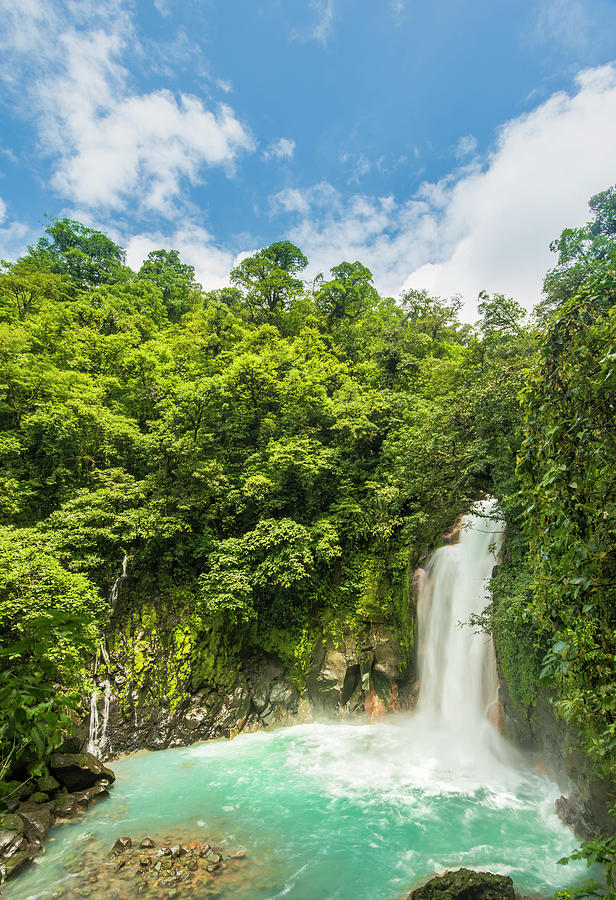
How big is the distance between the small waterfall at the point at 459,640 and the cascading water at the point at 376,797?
0.11 ft

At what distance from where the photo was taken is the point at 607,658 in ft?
9.04

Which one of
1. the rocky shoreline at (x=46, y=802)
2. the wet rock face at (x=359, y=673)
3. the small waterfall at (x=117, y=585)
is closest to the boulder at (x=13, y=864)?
the rocky shoreline at (x=46, y=802)

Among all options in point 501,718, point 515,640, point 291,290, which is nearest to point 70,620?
point 515,640

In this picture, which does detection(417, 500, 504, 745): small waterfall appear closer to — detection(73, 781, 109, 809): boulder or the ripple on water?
the ripple on water

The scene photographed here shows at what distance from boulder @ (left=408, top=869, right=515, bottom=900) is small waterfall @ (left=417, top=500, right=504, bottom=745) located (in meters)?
4.36

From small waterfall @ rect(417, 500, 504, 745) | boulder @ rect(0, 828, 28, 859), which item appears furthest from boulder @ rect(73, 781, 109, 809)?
small waterfall @ rect(417, 500, 504, 745)

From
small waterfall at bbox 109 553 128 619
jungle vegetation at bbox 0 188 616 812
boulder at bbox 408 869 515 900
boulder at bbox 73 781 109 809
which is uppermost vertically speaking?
jungle vegetation at bbox 0 188 616 812

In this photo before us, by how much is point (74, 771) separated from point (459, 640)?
28.0 ft

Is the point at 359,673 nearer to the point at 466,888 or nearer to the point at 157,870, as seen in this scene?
the point at 466,888

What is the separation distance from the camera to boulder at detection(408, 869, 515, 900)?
16.5ft

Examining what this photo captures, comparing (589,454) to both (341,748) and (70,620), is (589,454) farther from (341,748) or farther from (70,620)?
(341,748)

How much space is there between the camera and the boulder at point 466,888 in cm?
503

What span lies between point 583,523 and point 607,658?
0.87 meters

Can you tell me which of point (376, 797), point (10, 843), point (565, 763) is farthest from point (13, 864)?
point (565, 763)
